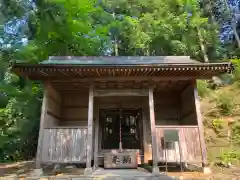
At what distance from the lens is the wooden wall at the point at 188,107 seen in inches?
313

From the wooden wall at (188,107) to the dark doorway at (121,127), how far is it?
194 centimetres

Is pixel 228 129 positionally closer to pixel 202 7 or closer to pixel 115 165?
pixel 115 165

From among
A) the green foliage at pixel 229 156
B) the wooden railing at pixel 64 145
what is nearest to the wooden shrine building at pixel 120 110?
the wooden railing at pixel 64 145

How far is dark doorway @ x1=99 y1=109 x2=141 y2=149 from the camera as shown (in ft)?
31.5

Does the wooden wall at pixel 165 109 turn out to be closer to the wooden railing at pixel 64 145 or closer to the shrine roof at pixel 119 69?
the shrine roof at pixel 119 69

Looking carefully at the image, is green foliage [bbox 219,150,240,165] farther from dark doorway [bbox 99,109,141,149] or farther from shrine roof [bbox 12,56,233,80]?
shrine roof [bbox 12,56,233,80]

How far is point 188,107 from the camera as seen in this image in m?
8.55

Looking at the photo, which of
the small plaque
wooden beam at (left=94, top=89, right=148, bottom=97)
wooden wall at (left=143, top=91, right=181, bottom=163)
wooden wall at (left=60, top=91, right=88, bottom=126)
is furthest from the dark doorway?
wooden beam at (left=94, top=89, right=148, bottom=97)

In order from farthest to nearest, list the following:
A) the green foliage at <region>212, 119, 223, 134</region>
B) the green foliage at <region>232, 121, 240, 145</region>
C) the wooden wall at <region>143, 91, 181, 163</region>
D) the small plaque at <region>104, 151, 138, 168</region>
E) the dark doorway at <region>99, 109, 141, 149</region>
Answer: the green foliage at <region>212, 119, 223, 134</region>, the green foliage at <region>232, 121, 240, 145</region>, the dark doorway at <region>99, 109, 141, 149</region>, the wooden wall at <region>143, 91, 181, 163</region>, the small plaque at <region>104, 151, 138, 168</region>

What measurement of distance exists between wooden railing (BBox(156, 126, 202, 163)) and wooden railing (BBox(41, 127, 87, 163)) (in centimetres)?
258

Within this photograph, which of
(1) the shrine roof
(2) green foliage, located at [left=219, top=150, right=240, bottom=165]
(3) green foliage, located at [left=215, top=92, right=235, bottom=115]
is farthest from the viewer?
(3) green foliage, located at [left=215, top=92, right=235, bottom=115]

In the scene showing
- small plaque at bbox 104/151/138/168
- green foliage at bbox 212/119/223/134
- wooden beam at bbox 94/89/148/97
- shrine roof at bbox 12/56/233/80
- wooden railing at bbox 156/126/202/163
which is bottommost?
small plaque at bbox 104/151/138/168

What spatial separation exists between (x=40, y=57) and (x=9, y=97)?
313 cm

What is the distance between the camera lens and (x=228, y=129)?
37.1ft
